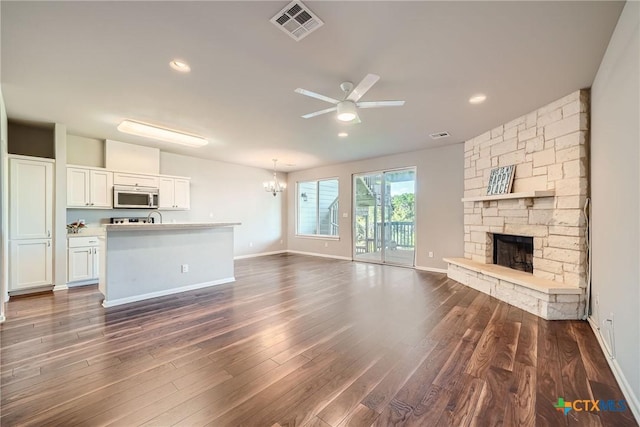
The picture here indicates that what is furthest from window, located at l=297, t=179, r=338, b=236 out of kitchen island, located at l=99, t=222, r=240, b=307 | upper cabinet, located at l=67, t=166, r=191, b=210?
upper cabinet, located at l=67, t=166, r=191, b=210

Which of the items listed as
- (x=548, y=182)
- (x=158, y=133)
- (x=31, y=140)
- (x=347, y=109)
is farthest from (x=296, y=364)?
(x=31, y=140)

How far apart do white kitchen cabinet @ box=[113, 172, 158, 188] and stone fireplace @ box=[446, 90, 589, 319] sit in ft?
20.7

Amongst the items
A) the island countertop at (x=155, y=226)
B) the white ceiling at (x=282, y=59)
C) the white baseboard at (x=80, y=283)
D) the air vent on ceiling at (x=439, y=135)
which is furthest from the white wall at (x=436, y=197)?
the white baseboard at (x=80, y=283)

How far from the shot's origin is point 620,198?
2031mm

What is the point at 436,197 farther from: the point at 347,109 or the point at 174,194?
the point at 174,194

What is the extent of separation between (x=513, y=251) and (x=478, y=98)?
260 centimetres

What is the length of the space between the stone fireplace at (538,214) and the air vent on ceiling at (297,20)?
3.34 m

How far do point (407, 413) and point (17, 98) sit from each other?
5.45 metres

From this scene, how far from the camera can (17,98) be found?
10.8ft

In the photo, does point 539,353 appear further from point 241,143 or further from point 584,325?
point 241,143

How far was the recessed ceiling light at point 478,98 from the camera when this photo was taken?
3.16 m

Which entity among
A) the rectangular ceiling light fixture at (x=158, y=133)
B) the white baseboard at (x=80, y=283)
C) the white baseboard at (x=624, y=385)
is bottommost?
the white baseboard at (x=80, y=283)

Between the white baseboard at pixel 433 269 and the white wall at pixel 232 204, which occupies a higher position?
the white wall at pixel 232 204

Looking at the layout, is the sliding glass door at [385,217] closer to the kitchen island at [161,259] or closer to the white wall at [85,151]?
the kitchen island at [161,259]
